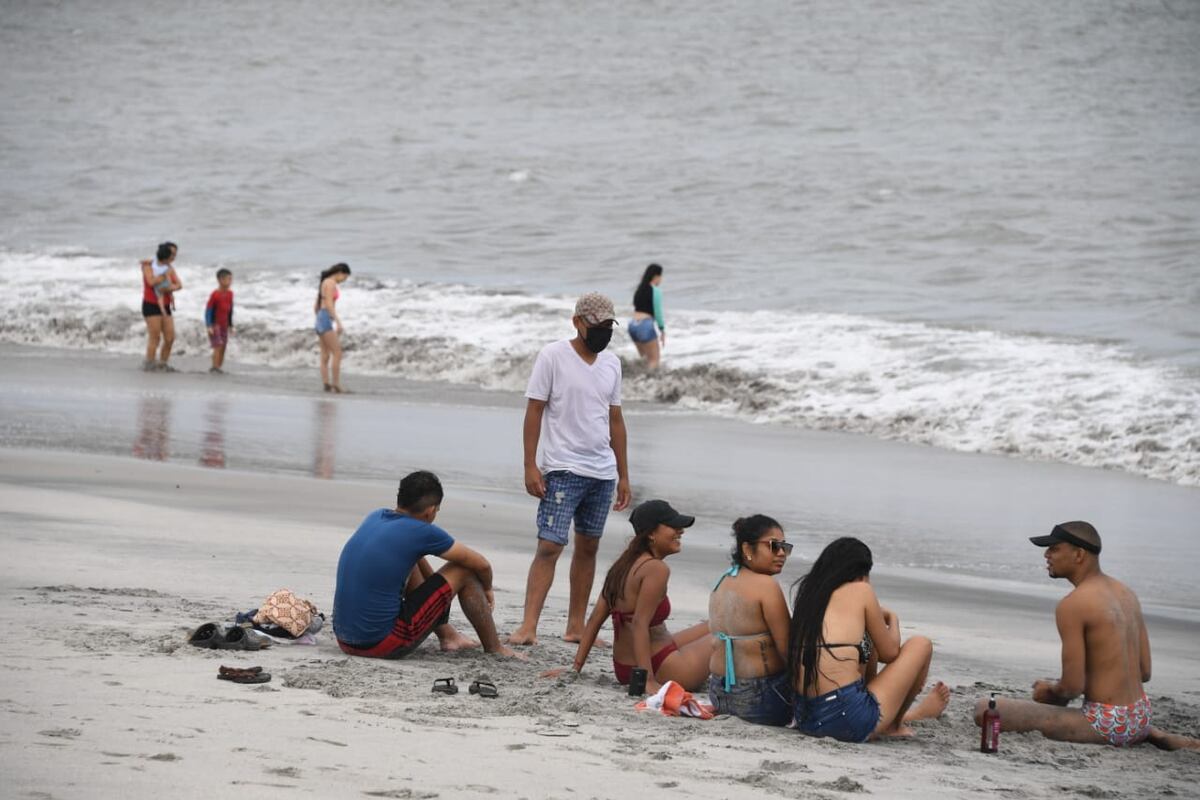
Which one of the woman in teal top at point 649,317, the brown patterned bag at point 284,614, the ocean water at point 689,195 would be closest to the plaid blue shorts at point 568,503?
the brown patterned bag at point 284,614

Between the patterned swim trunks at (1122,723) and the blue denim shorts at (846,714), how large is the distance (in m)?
0.92

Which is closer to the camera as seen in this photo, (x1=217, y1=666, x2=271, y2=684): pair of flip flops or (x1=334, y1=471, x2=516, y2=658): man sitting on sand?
(x1=217, y1=666, x2=271, y2=684): pair of flip flops

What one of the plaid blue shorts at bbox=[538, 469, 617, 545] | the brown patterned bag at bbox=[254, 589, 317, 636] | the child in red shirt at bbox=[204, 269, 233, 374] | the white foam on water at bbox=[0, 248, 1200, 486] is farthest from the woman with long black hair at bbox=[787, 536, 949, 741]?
the child in red shirt at bbox=[204, 269, 233, 374]

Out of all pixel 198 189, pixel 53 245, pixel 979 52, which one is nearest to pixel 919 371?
pixel 53 245

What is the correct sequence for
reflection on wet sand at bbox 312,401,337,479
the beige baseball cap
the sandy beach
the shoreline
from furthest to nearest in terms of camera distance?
reflection on wet sand at bbox 312,401,337,479
the shoreline
the beige baseball cap
the sandy beach

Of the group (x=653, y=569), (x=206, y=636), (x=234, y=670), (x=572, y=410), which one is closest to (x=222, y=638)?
(x=206, y=636)

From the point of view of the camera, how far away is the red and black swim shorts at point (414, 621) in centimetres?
644

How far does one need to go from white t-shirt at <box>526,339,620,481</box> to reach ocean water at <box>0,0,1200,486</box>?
8.93 m

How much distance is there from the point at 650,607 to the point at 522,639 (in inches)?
35.9

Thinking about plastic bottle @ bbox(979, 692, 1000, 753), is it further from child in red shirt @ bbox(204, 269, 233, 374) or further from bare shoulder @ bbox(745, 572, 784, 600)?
child in red shirt @ bbox(204, 269, 233, 374)

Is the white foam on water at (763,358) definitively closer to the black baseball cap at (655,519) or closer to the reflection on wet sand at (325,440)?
the reflection on wet sand at (325,440)

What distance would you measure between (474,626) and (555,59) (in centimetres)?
5349

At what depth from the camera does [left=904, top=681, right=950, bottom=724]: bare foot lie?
5879 mm

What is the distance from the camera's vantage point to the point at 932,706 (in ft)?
19.3
